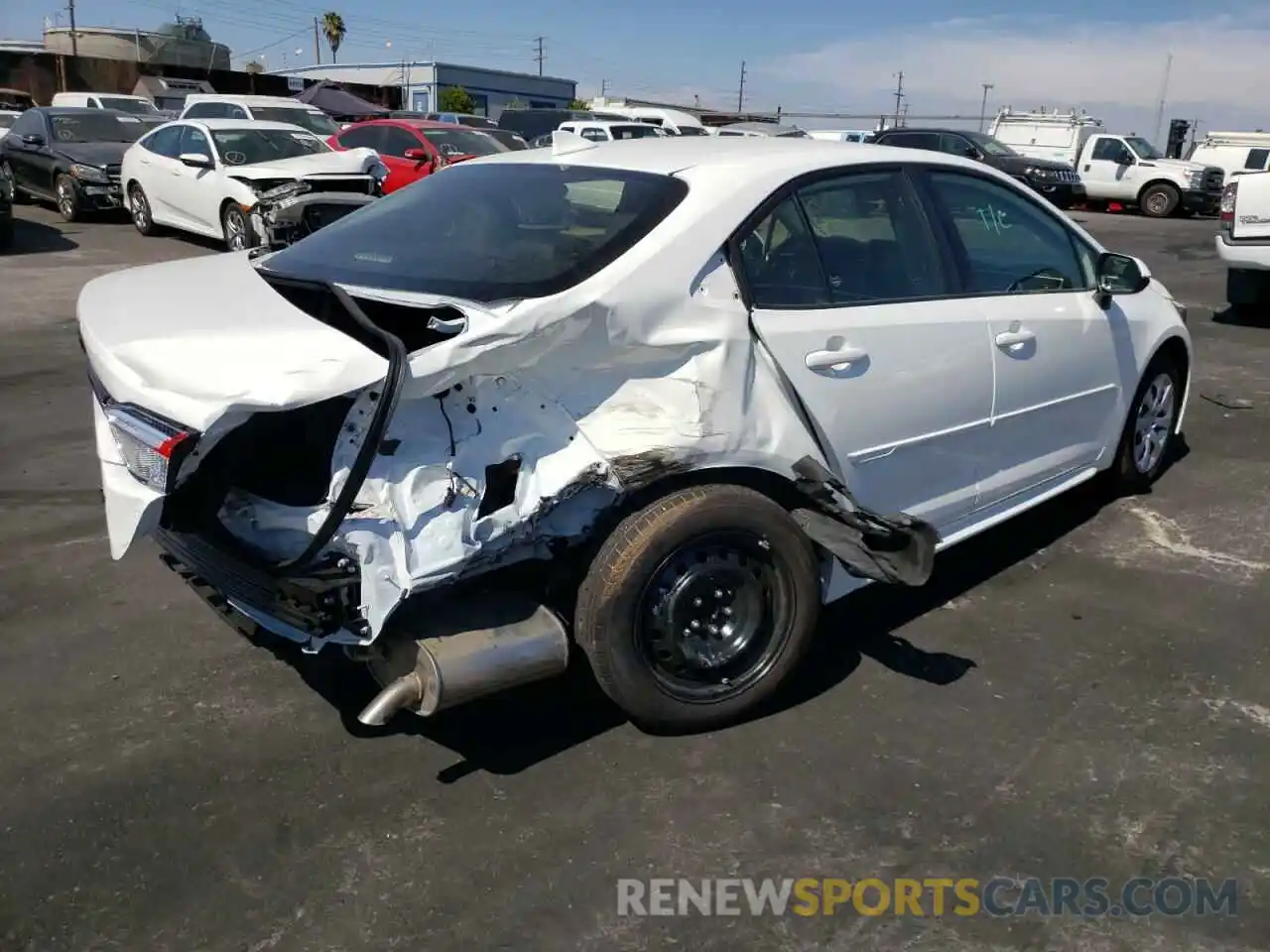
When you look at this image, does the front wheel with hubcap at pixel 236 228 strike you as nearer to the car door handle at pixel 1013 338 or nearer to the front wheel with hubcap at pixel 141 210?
the front wheel with hubcap at pixel 141 210

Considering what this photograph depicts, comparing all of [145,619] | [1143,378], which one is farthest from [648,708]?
[1143,378]

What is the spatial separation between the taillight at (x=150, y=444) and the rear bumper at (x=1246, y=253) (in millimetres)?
9950

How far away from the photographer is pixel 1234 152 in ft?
88.4

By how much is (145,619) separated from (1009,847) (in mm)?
3057

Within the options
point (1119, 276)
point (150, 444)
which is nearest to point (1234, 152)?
point (1119, 276)

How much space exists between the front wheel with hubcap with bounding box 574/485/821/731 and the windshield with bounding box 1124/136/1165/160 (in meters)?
24.9

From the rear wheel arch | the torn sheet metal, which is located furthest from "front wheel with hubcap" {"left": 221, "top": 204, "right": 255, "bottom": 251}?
the rear wheel arch

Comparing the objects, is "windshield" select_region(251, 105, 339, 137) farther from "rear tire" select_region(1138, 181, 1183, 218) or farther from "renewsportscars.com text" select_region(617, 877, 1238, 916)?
"rear tire" select_region(1138, 181, 1183, 218)

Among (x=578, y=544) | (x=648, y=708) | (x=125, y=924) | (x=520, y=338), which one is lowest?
(x=125, y=924)

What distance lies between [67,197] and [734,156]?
15186mm

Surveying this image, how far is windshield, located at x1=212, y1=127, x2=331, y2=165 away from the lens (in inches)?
508

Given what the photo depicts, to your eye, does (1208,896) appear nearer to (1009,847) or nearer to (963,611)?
(1009,847)

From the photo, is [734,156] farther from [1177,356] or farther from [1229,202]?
[1229,202]

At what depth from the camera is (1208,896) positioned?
2678mm
